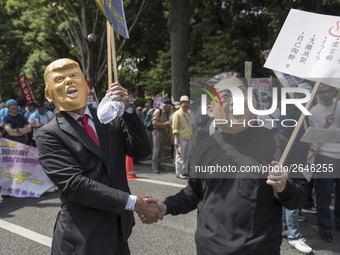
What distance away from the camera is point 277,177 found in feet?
5.33

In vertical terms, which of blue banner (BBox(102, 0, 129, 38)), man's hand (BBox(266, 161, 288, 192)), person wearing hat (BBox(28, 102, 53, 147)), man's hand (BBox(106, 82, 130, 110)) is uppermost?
blue banner (BBox(102, 0, 129, 38))

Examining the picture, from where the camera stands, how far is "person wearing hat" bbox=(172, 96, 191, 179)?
300 inches

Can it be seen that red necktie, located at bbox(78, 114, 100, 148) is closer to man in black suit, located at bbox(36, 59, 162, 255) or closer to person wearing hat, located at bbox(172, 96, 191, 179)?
man in black suit, located at bbox(36, 59, 162, 255)

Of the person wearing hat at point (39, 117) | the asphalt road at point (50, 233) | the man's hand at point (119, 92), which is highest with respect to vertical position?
the man's hand at point (119, 92)

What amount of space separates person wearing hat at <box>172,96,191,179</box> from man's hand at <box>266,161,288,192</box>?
5.97 metres

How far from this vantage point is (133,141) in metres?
2.18

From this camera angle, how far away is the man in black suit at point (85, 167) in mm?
1902

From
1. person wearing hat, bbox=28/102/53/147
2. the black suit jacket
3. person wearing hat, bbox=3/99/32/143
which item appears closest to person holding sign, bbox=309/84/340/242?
the black suit jacket

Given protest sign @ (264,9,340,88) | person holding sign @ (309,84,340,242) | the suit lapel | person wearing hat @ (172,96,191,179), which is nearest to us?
protest sign @ (264,9,340,88)

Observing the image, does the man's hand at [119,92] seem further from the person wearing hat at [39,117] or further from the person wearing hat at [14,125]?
the person wearing hat at [39,117]

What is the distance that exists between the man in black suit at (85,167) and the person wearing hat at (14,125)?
15.7 feet

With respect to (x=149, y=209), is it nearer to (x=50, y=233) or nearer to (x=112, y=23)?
(x=112, y=23)

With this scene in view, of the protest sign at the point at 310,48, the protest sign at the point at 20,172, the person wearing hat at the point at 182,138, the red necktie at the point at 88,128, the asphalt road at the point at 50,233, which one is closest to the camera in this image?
the protest sign at the point at 310,48

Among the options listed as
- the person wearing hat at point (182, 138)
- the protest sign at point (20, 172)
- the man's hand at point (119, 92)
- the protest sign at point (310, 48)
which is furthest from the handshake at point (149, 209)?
the person wearing hat at point (182, 138)
